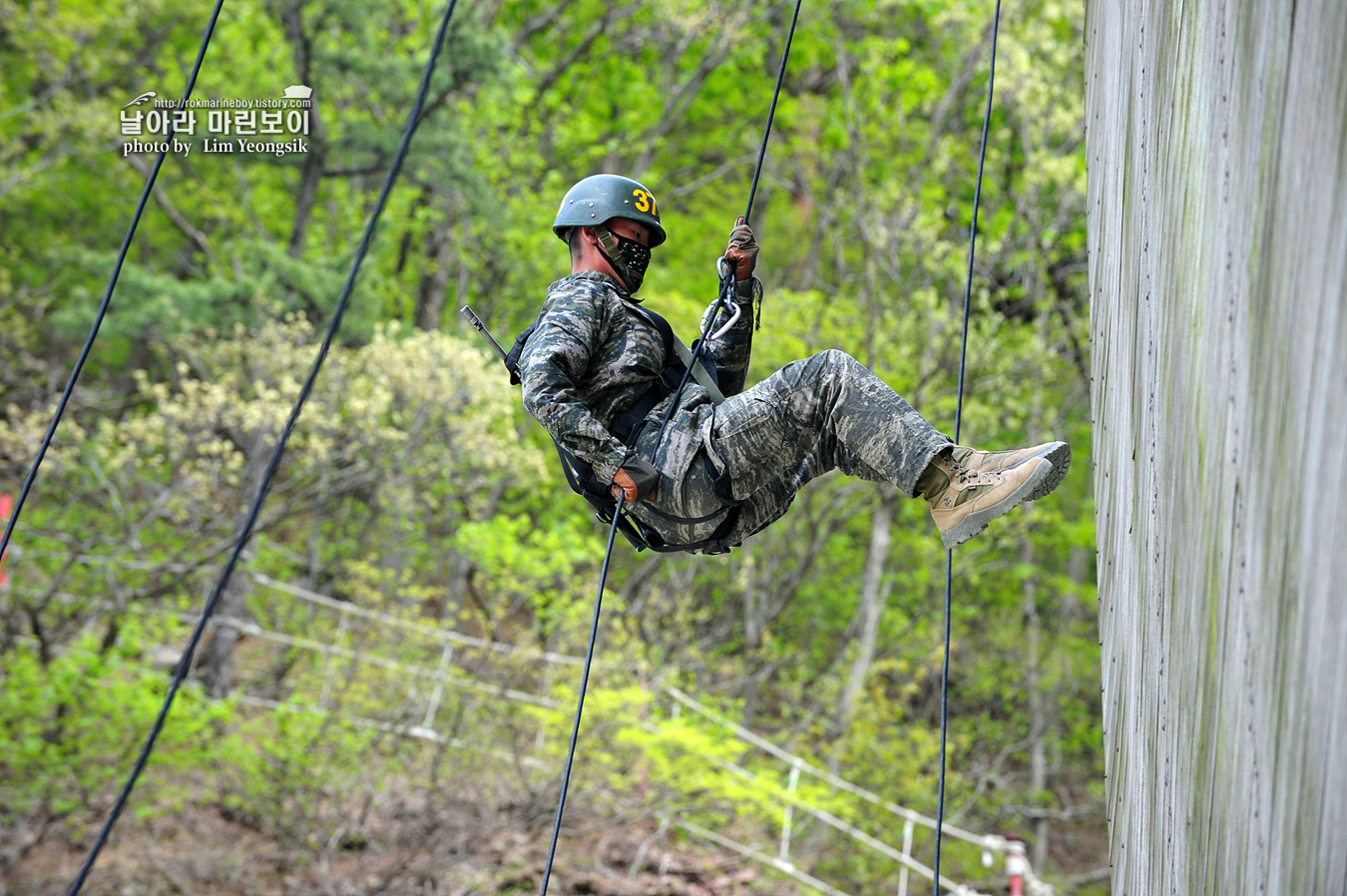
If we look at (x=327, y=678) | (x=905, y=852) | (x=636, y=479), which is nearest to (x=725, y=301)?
(x=636, y=479)

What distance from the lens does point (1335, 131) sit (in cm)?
174

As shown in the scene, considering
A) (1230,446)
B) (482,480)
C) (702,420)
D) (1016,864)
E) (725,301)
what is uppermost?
(482,480)

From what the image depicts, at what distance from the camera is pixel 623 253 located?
13.4 feet

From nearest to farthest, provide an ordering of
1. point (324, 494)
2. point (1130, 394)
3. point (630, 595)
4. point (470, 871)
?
1. point (1130, 394)
2. point (470, 871)
3. point (324, 494)
4. point (630, 595)

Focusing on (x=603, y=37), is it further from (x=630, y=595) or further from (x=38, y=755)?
(x=38, y=755)

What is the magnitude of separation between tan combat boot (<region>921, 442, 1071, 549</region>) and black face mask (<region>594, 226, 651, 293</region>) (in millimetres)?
1312

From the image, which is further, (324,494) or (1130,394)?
(324,494)

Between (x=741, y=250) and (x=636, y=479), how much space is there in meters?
0.88

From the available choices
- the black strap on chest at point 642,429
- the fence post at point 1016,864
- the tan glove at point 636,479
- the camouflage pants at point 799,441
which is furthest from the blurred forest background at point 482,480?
the tan glove at point 636,479

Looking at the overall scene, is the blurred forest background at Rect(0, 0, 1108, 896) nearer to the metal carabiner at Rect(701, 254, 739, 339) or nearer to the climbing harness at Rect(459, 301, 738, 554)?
the climbing harness at Rect(459, 301, 738, 554)

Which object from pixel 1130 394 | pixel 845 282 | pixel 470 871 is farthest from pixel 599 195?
pixel 845 282

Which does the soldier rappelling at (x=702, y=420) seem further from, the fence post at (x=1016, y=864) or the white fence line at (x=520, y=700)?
the fence post at (x=1016, y=864)

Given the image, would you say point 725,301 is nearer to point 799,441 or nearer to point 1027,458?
point 799,441

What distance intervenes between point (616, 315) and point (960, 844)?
12.8m
